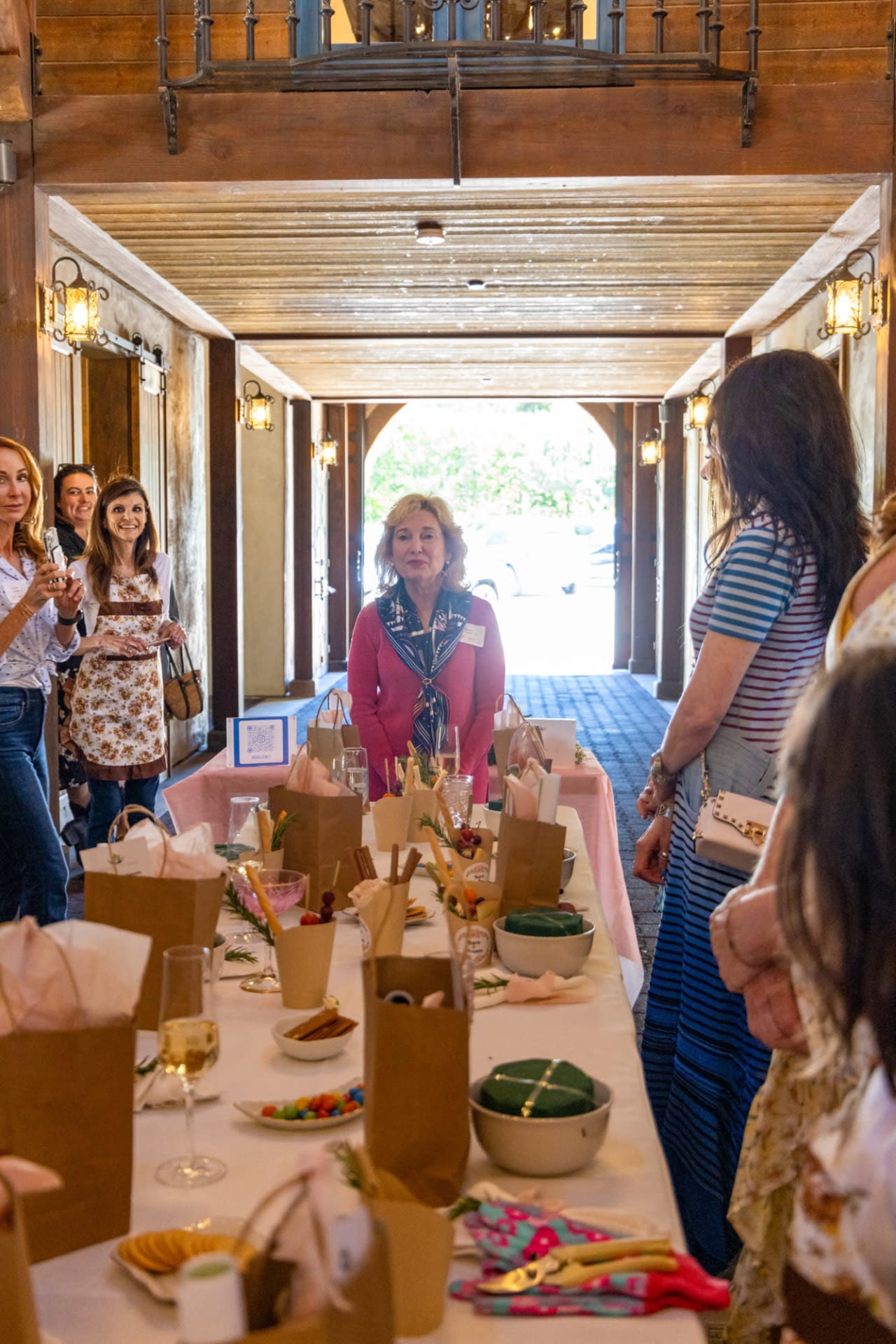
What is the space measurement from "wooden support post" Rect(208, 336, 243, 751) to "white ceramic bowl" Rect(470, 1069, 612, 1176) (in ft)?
25.9

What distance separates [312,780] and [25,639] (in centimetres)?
173

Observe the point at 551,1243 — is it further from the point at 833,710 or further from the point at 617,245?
the point at 617,245

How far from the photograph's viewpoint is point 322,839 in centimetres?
206

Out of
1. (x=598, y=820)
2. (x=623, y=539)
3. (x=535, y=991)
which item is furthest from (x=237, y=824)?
(x=623, y=539)

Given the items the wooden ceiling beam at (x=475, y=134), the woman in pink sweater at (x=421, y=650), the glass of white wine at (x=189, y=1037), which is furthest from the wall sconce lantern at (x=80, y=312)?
the glass of white wine at (x=189, y=1037)

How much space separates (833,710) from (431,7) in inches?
186

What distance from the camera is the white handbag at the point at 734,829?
71.0 inches

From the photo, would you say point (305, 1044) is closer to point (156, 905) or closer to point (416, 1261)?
point (156, 905)

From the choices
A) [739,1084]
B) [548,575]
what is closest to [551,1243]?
[739,1084]

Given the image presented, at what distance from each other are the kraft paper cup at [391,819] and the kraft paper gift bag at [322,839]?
0.73 ft

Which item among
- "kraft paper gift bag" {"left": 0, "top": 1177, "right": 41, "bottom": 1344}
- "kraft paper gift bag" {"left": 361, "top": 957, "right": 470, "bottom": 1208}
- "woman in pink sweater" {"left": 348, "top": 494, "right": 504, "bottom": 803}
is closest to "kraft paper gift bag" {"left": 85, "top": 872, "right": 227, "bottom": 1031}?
"kraft paper gift bag" {"left": 361, "top": 957, "right": 470, "bottom": 1208}

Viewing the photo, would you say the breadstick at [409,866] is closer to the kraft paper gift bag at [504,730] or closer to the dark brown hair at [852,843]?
the dark brown hair at [852,843]

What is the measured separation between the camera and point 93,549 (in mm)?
4508

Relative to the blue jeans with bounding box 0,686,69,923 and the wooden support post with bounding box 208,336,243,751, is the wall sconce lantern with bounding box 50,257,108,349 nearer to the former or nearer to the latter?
the blue jeans with bounding box 0,686,69,923
